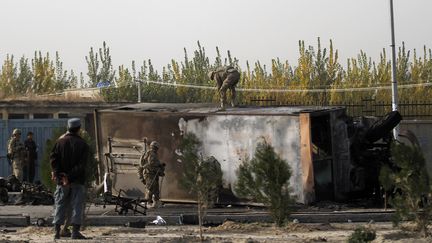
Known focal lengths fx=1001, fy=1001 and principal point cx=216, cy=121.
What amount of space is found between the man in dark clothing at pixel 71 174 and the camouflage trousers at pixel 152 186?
6.37 metres

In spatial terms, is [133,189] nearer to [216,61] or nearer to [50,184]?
[50,184]

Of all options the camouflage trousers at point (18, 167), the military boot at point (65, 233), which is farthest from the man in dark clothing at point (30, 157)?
the military boot at point (65, 233)

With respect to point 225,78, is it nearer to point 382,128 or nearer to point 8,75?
point 382,128

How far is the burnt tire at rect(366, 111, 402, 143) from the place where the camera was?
21.0 meters

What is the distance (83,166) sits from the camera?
14047 mm

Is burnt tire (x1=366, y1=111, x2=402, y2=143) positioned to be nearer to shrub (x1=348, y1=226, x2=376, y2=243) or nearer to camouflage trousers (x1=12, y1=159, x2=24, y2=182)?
shrub (x1=348, y1=226, x2=376, y2=243)

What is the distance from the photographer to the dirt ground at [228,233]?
1389cm

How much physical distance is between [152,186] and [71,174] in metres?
6.67

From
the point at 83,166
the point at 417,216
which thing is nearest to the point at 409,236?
the point at 417,216

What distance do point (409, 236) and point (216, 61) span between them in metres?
44.7

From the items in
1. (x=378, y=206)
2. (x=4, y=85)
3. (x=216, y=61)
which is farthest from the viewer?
(x=216, y=61)

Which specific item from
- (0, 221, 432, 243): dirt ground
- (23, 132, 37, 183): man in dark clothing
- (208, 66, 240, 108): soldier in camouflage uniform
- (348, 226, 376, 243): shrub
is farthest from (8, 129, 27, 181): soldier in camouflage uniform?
(348, 226, 376, 243): shrub

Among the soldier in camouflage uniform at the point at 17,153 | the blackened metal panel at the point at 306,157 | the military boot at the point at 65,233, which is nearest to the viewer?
the military boot at the point at 65,233

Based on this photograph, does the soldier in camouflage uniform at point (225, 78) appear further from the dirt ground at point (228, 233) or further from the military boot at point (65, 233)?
the military boot at point (65, 233)
